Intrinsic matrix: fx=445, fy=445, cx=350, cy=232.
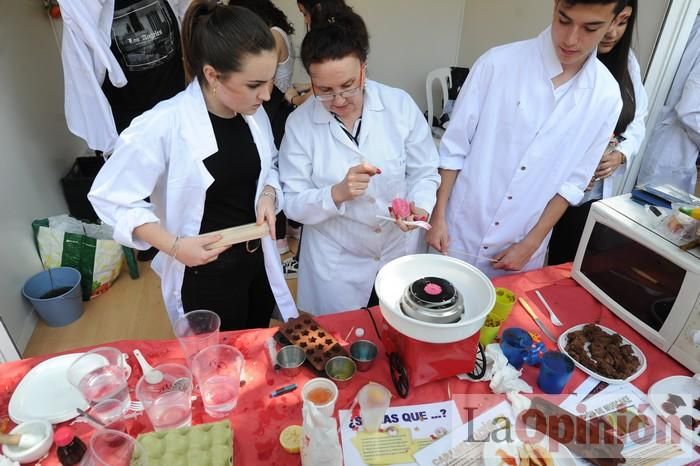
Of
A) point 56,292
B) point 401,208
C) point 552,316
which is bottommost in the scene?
point 56,292

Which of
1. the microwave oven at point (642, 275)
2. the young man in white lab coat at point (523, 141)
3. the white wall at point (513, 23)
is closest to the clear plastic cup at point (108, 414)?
the young man in white lab coat at point (523, 141)

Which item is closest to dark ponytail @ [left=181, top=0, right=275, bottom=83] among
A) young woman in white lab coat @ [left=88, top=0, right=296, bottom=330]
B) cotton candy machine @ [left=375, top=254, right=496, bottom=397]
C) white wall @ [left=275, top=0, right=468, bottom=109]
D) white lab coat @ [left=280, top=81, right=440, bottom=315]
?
young woman in white lab coat @ [left=88, top=0, right=296, bottom=330]

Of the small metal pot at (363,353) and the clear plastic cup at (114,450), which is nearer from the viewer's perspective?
the clear plastic cup at (114,450)

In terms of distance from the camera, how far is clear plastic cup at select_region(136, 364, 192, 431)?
1.09 m

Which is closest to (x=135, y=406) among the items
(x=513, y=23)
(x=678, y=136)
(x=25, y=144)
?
(x=25, y=144)

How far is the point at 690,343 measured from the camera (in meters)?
1.23

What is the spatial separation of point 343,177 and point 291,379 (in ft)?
2.42

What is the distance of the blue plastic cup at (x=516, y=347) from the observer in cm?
124

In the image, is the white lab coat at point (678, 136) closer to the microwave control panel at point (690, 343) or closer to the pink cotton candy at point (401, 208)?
the microwave control panel at point (690, 343)

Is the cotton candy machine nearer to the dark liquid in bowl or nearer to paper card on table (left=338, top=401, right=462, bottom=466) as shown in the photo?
paper card on table (left=338, top=401, right=462, bottom=466)

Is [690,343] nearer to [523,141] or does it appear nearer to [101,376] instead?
[523,141]

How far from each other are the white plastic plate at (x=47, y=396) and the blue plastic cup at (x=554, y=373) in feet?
3.93

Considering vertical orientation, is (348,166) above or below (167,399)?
above

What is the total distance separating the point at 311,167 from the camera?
5.40 feet
